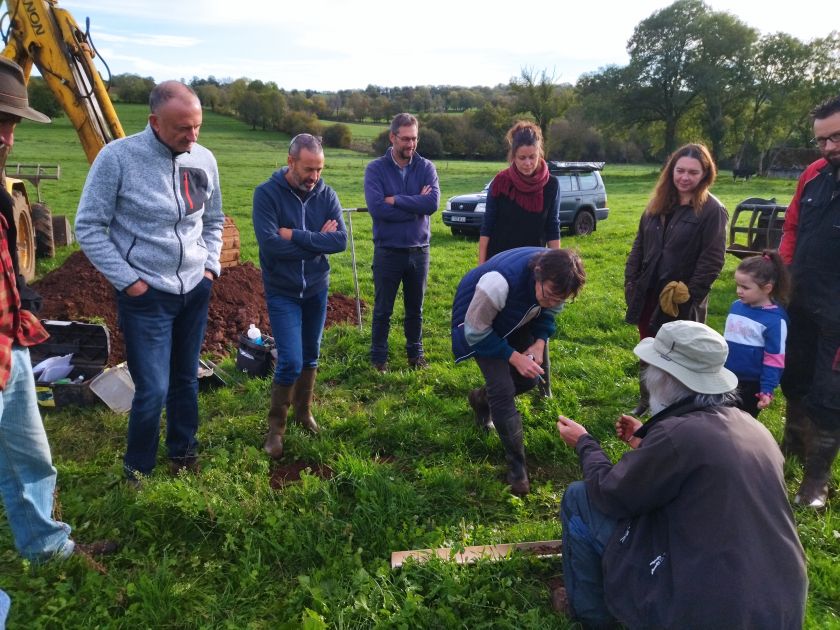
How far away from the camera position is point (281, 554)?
297cm

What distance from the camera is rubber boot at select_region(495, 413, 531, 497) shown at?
3.55 m

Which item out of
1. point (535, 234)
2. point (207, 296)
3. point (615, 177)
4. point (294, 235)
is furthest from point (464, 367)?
point (615, 177)

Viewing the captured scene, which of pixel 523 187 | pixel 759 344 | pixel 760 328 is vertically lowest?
pixel 759 344

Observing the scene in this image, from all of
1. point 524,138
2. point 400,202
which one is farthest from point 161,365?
point 524,138

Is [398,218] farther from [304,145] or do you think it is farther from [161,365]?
[161,365]

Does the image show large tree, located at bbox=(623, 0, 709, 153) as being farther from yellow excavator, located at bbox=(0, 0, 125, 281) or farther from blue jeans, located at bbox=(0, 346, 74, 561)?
blue jeans, located at bbox=(0, 346, 74, 561)

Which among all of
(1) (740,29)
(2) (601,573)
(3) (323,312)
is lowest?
(2) (601,573)

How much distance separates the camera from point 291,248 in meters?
3.79

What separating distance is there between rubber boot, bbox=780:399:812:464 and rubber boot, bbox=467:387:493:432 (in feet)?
6.72

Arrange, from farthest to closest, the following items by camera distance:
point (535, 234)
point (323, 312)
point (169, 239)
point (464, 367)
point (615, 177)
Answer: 1. point (615, 177)
2. point (464, 367)
3. point (535, 234)
4. point (323, 312)
5. point (169, 239)

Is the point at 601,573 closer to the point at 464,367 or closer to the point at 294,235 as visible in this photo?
the point at 294,235

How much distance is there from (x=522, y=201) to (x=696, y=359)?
8.88 feet

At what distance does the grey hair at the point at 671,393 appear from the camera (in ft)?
6.88

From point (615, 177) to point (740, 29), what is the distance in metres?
20.3
